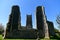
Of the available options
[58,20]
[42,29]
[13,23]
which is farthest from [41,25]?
[58,20]

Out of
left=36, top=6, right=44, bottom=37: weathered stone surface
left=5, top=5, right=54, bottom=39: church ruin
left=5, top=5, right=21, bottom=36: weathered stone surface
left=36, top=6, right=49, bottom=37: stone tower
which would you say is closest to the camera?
left=5, top=5, right=54, bottom=39: church ruin

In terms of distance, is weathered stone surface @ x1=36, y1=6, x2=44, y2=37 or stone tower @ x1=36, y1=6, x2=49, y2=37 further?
weathered stone surface @ x1=36, y1=6, x2=44, y2=37

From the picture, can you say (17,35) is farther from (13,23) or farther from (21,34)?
(13,23)

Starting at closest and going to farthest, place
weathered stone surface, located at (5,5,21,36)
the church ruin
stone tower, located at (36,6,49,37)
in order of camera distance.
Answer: the church ruin → stone tower, located at (36,6,49,37) → weathered stone surface, located at (5,5,21,36)

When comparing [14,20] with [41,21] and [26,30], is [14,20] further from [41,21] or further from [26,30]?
[41,21]

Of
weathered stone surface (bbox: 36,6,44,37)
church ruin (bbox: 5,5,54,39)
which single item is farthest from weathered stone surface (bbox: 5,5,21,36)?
weathered stone surface (bbox: 36,6,44,37)

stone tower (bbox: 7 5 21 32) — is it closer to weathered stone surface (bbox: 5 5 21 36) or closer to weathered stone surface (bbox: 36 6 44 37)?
weathered stone surface (bbox: 5 5 21 36)

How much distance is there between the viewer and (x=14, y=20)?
1013 inches

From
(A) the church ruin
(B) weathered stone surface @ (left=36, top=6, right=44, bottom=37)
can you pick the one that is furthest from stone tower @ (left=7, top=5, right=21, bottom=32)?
(B) weathered stone surface @ (left=36, top=6, right=44, bottom=37)

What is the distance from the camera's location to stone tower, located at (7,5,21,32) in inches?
990

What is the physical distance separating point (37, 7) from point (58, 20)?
1661cm

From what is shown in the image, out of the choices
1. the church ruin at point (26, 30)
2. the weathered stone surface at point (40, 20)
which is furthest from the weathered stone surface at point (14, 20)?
the weathered stone surface at point (40, 20)

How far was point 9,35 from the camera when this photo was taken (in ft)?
76.3

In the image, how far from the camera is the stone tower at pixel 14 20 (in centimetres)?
2514
